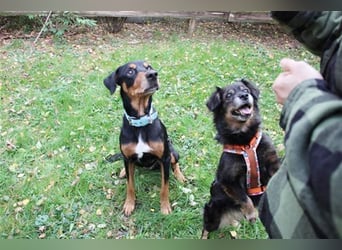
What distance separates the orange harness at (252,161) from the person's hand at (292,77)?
2.27 ft

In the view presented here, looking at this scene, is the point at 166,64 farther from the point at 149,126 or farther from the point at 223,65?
the point at 149,126

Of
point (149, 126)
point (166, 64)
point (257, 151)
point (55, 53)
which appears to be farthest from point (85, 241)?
point (55, 53)

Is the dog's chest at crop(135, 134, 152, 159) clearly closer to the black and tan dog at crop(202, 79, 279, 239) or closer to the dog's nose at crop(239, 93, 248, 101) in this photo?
the black and tan dog at crop(202, 79, 279, 239)

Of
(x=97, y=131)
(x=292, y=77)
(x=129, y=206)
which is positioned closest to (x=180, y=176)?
(x=129, y=206)

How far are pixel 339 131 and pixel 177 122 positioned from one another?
1.36 m

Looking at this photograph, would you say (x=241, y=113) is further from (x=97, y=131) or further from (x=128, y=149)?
(x=97, y=131)

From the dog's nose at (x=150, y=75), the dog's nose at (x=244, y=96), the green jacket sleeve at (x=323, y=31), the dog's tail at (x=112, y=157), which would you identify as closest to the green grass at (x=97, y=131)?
the dog's tail at (x=112, y=157)

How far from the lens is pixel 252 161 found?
117 cm

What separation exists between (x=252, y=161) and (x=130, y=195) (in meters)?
0.58

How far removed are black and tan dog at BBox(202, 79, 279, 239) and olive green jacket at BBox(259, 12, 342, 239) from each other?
0.66 meters

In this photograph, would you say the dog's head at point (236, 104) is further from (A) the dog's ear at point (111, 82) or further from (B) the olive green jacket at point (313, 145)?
(B) the olive green jacket at point (313, 145)

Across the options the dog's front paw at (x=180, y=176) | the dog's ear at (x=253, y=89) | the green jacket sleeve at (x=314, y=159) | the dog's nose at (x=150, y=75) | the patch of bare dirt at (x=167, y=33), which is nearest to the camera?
the green jacket sleeve at (x=314, y=159)

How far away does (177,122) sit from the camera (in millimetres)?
1723

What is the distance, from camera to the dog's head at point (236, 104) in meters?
1.23
